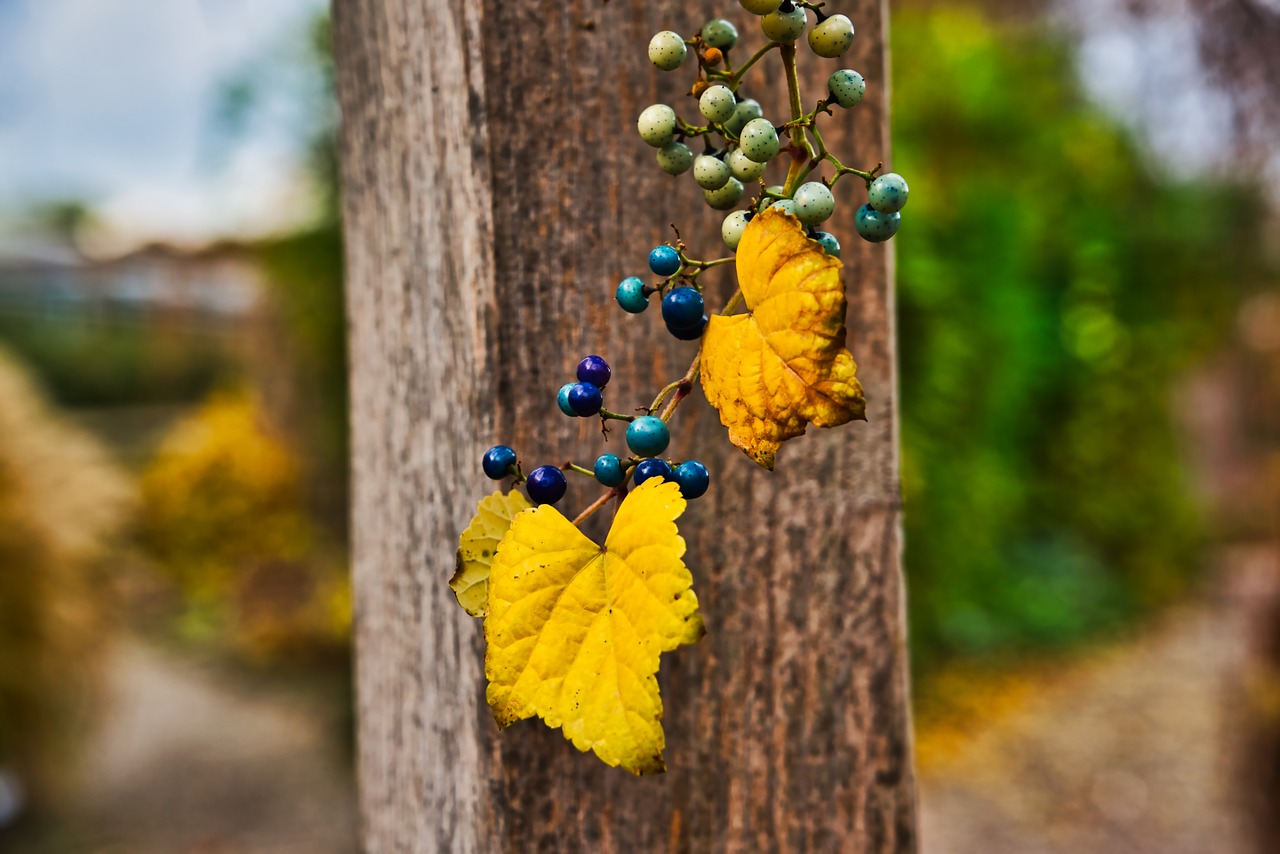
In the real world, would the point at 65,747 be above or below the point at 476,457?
below

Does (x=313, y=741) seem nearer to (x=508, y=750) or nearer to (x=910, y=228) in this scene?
(x=910, y=228)

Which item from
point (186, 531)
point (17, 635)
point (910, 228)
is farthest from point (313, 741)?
point (910, 228)

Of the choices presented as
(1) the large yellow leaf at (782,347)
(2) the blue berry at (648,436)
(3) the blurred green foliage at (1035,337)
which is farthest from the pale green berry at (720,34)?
(3) the blurred green foliage at (1035,337)

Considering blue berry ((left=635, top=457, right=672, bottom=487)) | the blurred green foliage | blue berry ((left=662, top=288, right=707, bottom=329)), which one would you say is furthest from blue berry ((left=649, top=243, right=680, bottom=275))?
the blurred green foliage

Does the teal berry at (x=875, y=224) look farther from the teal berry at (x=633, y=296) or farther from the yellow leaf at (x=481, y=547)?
the yellow leaf at (x=481, y=547)

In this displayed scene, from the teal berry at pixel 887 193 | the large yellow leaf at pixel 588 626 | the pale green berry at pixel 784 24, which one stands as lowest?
the large yellow leaf at pixel 588 626

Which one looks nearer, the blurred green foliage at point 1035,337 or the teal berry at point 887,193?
the teal berry at point 887,193
